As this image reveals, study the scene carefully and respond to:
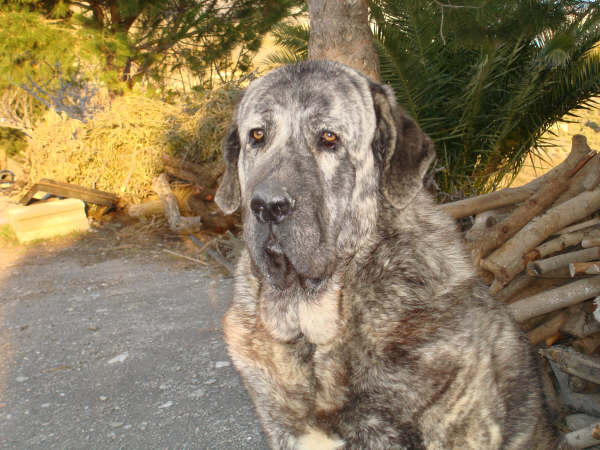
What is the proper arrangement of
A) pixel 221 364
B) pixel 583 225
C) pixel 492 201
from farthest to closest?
pixel 221 364
pixel 492 201
pixel 583 225

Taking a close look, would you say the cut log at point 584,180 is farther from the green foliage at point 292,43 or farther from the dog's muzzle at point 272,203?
the green foliage at point 292,43

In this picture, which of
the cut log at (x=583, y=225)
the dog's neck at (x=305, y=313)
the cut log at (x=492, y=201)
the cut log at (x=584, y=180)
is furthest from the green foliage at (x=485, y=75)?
the dog's neck at (x=305, y=313)

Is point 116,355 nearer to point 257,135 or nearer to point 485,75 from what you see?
point 257,135

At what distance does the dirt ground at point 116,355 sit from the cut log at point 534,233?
186cm

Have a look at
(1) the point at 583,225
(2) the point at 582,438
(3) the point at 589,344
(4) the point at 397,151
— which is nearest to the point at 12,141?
(4) the point at 397,151

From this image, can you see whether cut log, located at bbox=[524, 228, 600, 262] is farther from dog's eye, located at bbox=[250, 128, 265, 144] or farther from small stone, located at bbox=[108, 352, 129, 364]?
small stone, located at bbox=[108, 352, 129, 364]

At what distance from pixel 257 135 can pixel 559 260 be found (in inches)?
75.3

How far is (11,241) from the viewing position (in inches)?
313

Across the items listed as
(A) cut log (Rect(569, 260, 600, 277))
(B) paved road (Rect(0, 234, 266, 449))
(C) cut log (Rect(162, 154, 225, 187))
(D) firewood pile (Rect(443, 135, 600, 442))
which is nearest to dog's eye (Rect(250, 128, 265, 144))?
(D) firewood pile (Rect(443, 135, 600, 442))

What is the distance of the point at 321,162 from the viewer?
2365 mm

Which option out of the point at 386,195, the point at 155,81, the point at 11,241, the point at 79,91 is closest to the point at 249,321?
the point at 386,195

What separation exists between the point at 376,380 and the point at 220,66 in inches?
435

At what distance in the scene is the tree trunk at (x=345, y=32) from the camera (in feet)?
16.4

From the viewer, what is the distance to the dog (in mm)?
2115
